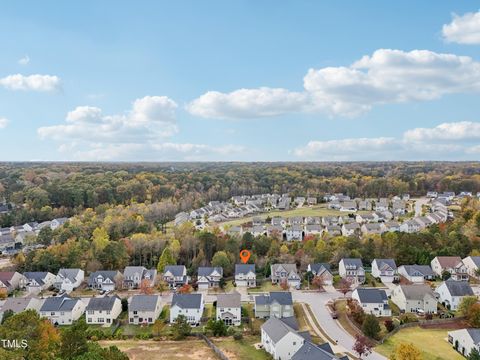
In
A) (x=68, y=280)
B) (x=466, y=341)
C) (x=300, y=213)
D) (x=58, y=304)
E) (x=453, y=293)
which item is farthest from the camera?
(x=300, y=213)

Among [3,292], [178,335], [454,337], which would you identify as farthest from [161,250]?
[454,337]

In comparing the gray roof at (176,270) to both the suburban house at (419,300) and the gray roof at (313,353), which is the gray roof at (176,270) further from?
the suburban house at (419,300)

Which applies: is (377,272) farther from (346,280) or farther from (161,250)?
(161,250)

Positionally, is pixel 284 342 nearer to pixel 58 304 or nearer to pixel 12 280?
pixel 58 304

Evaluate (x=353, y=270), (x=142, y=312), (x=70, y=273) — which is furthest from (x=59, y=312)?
(x=353, y=270)

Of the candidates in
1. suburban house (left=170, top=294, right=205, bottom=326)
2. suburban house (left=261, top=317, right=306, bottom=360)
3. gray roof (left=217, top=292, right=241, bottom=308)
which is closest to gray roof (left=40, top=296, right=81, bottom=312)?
suburban house (left=170, top=294, right=205, bottom=326)

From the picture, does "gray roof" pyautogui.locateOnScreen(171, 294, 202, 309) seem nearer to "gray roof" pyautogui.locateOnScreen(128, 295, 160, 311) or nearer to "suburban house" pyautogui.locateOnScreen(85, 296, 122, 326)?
"gray roof" pyautogui.locateOnScreen(128, 295, 160, 311)

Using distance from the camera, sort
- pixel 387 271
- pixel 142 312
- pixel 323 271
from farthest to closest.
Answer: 1. pixel 387 271
2. pixel 323 271
3. pixel 142 312

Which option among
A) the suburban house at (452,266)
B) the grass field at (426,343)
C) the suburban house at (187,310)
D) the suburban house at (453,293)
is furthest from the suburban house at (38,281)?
the suburban house at (452,266)
